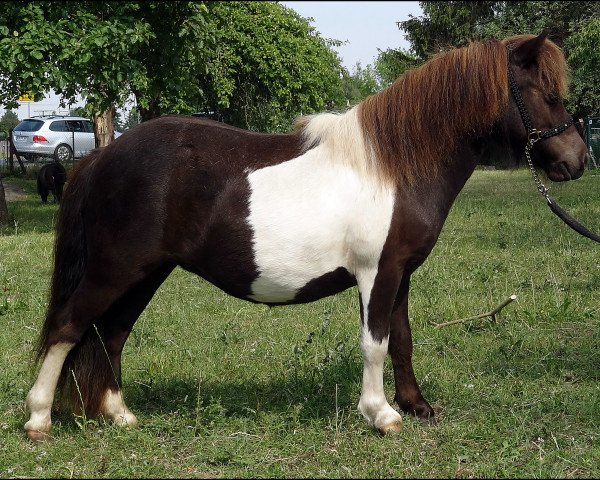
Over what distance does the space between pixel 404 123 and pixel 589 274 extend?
4.63 meters

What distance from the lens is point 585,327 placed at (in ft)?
21.0

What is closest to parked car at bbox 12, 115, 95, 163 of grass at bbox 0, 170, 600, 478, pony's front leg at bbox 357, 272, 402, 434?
grass at bbox 0, 170, 600, 478

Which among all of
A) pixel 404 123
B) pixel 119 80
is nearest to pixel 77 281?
pixel 404 123

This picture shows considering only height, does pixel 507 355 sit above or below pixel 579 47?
below

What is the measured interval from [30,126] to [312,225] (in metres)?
26.5

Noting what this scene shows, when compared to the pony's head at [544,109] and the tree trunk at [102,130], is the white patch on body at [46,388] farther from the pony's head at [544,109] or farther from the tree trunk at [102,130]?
the tree trunk at [102,130]

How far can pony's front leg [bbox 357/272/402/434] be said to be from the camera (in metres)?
4.30

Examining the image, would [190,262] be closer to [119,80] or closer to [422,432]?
[422,432]

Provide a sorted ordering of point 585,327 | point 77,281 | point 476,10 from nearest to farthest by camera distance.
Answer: point 77,281
point 585,327
point 476,10

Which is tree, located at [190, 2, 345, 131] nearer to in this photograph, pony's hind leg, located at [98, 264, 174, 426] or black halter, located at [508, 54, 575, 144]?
pony's hind leg, located at [98, 264, 174, 426]

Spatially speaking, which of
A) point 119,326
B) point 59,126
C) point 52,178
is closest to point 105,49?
point 52,178

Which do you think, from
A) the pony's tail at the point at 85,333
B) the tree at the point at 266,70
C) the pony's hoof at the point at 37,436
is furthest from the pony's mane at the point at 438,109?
the tree at the point at 266,70

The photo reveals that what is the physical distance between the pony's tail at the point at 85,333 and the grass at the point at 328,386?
0.20 m

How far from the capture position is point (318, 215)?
429cm
